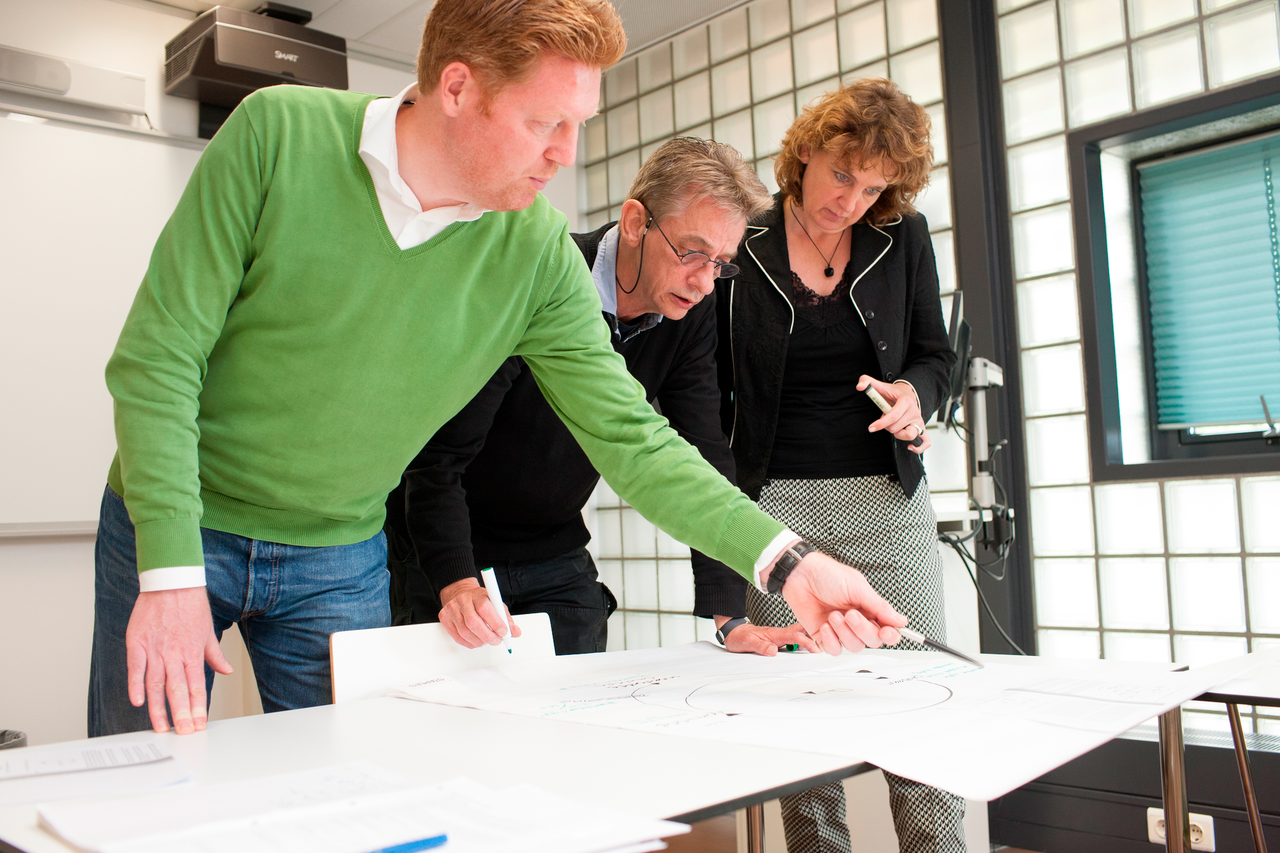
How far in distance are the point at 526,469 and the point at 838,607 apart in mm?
620

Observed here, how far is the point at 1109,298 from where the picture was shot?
253cm

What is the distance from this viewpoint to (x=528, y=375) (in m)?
1.54

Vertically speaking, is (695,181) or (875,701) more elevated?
(695,181)

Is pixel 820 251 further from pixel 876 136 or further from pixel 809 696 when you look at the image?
pixel 809 696

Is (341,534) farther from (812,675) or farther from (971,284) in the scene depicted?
(971,284)

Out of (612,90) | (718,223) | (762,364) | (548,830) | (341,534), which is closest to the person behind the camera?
(548,830)

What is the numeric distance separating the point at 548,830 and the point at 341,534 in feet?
2.34

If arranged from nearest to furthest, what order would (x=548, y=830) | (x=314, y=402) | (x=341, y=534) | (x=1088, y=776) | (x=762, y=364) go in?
(x=548, y=830) < (x=314, y=402) < (x=341, y=534) < (x=762, y=364) < (x=1088, y=776)

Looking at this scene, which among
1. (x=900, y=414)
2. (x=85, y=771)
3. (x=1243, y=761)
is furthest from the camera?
(x=900, y=414)

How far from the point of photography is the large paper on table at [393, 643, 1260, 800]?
2.36 ft

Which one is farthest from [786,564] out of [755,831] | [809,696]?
[755,831]

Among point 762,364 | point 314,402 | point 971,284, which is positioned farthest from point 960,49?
point 314,402

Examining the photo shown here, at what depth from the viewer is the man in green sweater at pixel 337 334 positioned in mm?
994

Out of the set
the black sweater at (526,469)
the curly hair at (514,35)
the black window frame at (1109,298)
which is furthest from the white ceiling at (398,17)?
the curly hair at (514,35)
